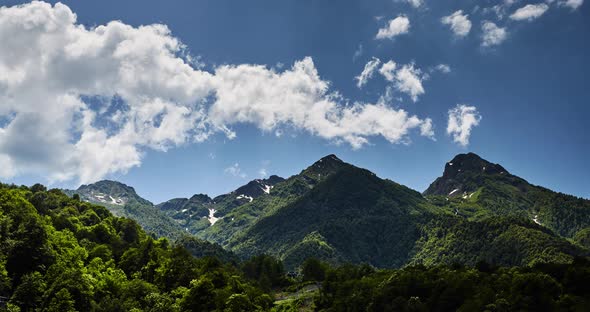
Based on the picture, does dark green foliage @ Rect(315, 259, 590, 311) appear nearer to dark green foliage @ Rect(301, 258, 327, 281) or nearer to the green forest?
the green forest

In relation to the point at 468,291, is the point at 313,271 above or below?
above

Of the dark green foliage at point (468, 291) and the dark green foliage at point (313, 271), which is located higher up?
the dark green foliage at point (313, 271)

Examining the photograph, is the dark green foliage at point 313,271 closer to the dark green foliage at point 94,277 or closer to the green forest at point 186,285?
the green forest at point 186,285

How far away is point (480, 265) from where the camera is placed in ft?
418

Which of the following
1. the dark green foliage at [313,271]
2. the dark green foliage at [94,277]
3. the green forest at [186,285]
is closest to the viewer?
the green forest at [186,285]

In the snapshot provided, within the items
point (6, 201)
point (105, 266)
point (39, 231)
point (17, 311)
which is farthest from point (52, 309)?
point (6, 201)

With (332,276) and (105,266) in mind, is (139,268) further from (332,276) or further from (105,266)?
(332,276)

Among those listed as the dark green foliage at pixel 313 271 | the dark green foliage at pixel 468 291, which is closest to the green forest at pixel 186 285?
the dark green foliage at pixel 468 291

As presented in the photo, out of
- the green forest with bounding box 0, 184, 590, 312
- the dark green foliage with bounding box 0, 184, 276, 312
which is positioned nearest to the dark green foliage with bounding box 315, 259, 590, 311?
the green forest with bounding box 0, 184, 590, 312

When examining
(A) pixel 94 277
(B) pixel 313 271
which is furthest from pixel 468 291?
(B) pixel 313 271

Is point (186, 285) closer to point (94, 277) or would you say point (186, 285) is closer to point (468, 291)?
point (94, 277)

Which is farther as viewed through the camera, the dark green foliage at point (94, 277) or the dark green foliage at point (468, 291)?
the dark green foliage at point (94, 277)

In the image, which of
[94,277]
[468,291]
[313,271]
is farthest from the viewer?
[313,271]

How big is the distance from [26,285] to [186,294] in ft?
111
